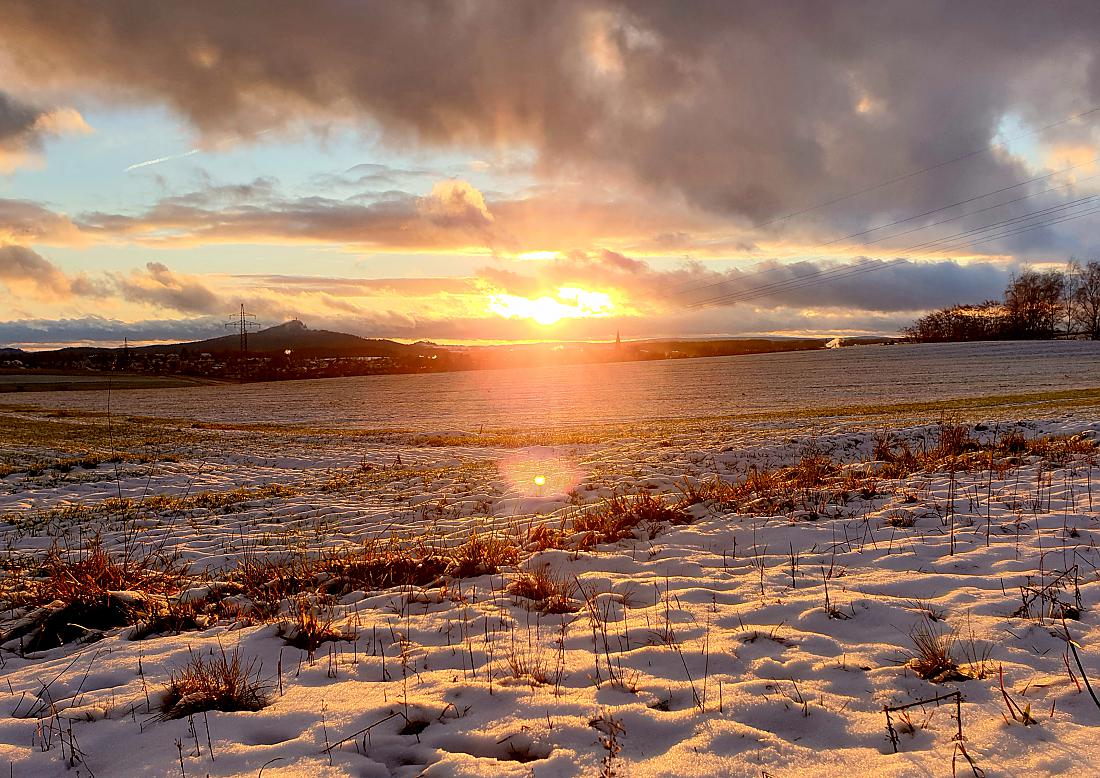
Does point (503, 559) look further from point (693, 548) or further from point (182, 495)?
point (182, 495)

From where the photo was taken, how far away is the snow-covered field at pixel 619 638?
325cm

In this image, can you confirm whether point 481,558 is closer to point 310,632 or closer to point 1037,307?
point 310,632

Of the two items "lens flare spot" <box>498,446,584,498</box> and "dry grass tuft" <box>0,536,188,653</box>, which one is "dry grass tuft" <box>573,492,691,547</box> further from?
"dry grass tuft" <box>0,536,188,653</box>

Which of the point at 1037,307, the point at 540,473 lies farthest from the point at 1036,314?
the point at 540,473

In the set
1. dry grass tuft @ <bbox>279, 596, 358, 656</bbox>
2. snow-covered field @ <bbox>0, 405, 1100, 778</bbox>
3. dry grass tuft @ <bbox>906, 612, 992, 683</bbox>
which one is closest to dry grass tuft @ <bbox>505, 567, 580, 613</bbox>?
snow-covered field @ <bbox>0, 405, 1100, 778</bbox>

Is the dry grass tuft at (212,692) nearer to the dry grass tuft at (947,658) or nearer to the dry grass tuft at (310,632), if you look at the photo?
the dry grass tuft at (310,632)

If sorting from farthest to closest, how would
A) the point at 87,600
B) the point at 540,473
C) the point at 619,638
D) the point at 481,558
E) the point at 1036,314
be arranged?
the point at 1036,314
the point at 540,473
the point at 481,558
the point at 87,600
the point at 619,638

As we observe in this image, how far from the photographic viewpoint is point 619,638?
465cm

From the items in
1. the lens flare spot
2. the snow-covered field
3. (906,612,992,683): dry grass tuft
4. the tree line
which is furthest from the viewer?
the tree line

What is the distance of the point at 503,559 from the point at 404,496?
246 inches

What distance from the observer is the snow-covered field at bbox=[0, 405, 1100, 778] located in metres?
3.25

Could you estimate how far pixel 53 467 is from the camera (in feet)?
50.1

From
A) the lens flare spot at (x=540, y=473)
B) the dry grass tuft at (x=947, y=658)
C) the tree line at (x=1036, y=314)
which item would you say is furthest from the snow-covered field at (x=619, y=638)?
the tree line at (x=1036, y=314)

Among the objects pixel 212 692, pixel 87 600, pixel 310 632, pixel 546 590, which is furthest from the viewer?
pixel 546 590
